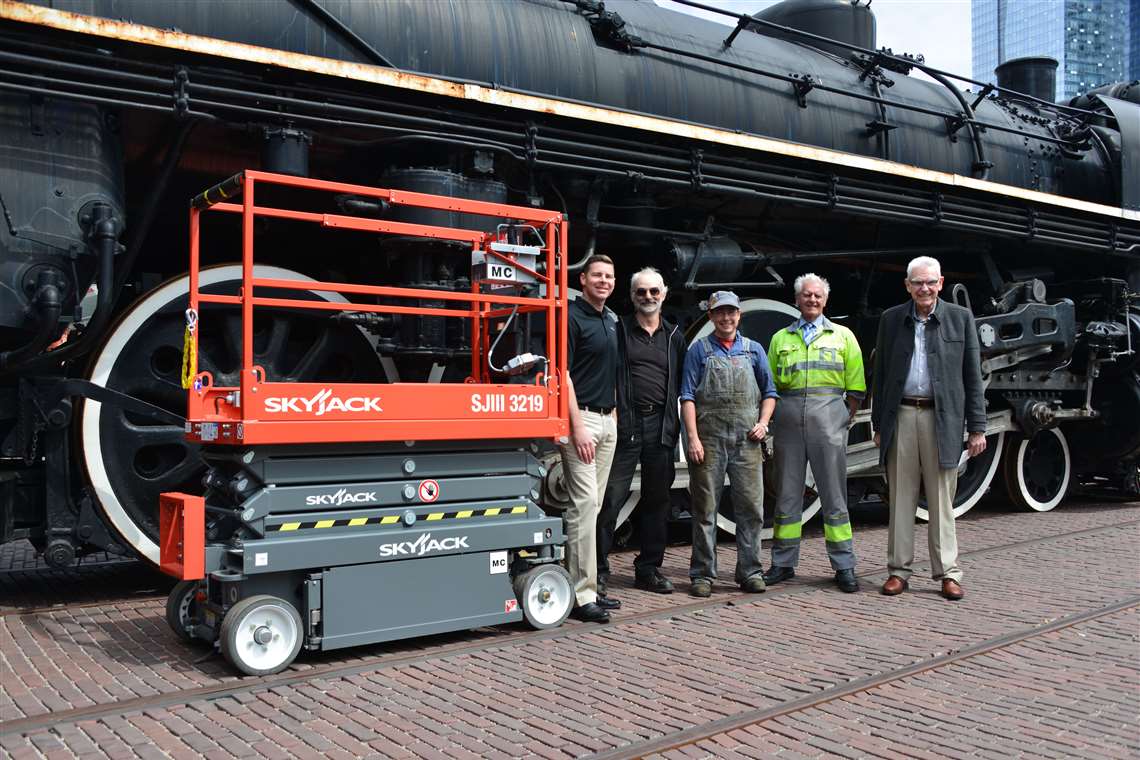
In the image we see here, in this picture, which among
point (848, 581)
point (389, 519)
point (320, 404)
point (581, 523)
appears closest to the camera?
point (320, 404)

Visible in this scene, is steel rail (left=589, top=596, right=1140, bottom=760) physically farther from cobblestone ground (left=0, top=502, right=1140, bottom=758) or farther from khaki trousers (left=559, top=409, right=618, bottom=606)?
khaki trousers (left=559, top=409, right=618, bottom=606)

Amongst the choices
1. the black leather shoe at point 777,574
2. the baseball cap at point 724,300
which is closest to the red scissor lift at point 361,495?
the baseball cap at point 724,300

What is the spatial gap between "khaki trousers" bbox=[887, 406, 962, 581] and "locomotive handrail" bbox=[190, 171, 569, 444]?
2148 millimetres

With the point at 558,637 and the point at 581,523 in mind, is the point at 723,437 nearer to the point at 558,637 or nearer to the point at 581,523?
the point at 581,523

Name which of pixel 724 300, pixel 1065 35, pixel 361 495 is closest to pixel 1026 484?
pixel 724 300

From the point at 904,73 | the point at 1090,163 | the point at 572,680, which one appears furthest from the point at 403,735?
the point at 1090,163

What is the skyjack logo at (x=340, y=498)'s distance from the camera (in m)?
4.10

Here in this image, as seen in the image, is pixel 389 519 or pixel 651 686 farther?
pixel 389 519

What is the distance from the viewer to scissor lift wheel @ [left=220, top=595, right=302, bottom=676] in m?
3.83

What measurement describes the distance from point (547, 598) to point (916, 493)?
7.87 ft

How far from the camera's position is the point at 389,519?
426 cm

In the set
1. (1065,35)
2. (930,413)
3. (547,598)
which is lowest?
(547,598)

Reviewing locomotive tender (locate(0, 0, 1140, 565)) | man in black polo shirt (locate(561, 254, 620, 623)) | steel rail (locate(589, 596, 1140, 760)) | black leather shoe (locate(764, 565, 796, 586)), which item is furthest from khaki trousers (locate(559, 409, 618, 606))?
steel rail (locate(589, 596, 1140, 760))

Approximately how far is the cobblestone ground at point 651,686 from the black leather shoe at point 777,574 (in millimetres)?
300
